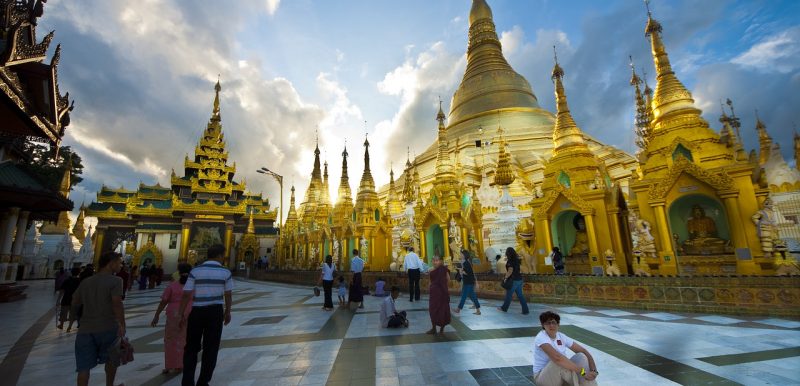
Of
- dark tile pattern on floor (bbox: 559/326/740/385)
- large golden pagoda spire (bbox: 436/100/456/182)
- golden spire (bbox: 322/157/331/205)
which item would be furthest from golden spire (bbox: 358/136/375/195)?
dark tile pattern on floor (bbox: 559/326/740/385)

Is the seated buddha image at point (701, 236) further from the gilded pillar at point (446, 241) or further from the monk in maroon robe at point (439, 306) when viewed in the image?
the monk in maroon robe at point (439, 306)

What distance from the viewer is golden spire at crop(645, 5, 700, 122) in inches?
477

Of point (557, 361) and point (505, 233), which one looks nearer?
point (557, 361)

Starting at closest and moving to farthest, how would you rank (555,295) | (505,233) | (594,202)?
(555,295)
(594,202)
(505,233)

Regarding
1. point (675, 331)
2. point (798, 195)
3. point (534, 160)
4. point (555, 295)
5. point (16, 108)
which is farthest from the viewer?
point (534, 160)

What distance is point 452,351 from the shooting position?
520cm

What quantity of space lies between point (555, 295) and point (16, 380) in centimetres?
1094

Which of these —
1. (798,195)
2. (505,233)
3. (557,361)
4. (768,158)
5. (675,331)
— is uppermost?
(768,158)

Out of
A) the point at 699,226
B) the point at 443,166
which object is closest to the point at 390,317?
the point at 699,226

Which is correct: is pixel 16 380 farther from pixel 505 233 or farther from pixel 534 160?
pixel 534 160

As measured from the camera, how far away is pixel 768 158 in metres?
24.1

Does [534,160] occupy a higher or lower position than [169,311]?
higher

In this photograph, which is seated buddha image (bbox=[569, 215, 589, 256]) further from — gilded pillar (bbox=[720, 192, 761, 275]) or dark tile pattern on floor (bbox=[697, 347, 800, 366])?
dark tile pattern on floor (bbox=[697, 347, 800, 366])

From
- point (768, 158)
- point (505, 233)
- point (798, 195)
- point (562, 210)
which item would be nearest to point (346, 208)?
point (505, 233)
